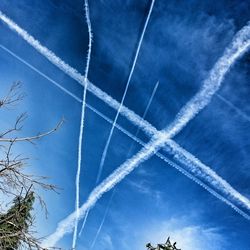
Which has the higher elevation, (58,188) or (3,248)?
(58,188)

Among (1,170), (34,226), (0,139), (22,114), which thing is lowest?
(34,226)

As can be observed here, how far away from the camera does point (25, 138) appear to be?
488 centimetres

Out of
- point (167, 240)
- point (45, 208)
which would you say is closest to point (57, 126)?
point (45, 208)

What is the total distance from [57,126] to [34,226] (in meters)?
1.37

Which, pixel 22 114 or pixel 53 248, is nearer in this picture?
pixel 53 248

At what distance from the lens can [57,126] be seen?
490 centimetres

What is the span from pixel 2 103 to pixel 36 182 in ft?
3.60

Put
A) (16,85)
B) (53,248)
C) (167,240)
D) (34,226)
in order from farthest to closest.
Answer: (167,240) → (16,85) → (34,226) → (53,248)

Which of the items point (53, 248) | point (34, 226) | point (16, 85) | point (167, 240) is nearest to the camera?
point (53, 248)

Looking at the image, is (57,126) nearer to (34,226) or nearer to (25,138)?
(25,138)

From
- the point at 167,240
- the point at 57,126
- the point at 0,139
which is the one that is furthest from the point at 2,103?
the point at 167,240

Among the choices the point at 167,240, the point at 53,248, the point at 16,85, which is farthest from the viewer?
the point at 167,240

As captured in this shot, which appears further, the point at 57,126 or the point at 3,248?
the point at 57,126

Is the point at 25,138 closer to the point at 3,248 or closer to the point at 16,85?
the point at 16,85
